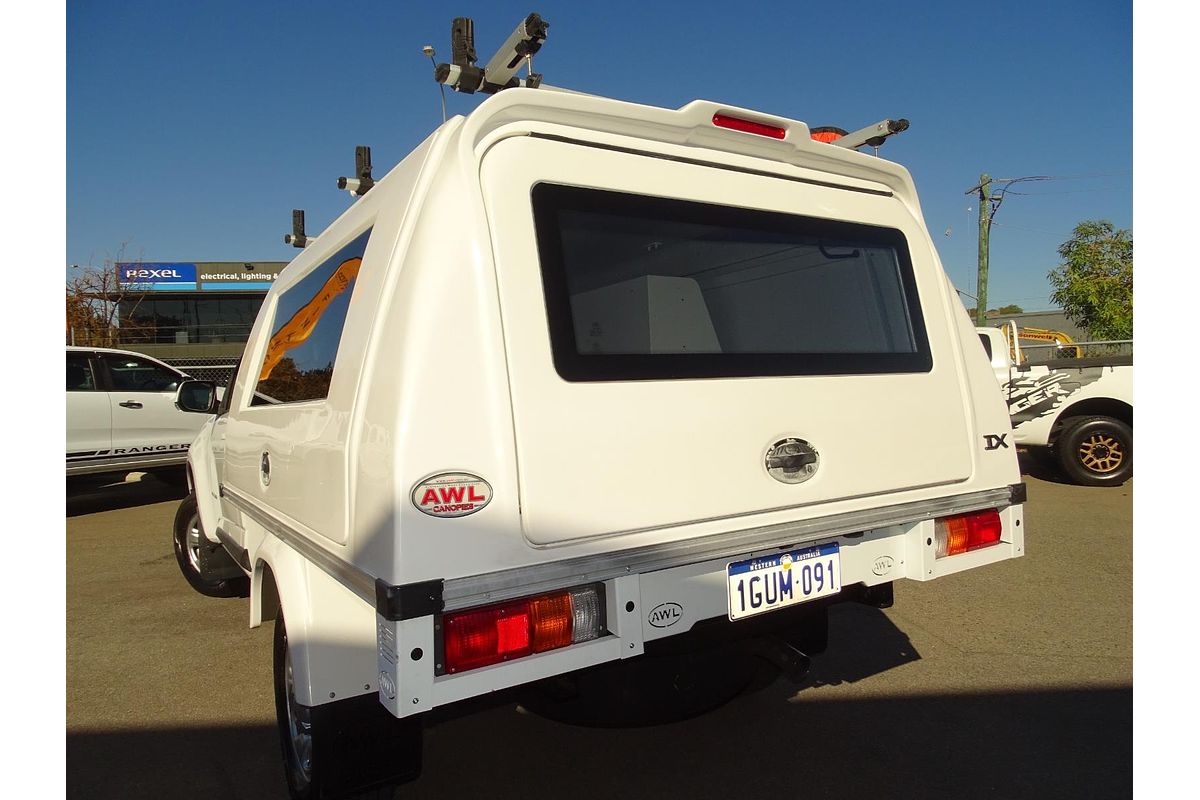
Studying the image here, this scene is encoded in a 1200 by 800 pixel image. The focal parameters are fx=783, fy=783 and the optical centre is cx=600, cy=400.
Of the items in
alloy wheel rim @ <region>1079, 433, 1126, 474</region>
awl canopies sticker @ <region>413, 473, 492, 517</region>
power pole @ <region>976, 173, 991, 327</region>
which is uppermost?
power pole @ <region>976, 173, 991, 327</region>

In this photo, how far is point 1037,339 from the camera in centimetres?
1903

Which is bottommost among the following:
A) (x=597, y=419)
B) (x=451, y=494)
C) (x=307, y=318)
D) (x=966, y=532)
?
(x=966, y=532)

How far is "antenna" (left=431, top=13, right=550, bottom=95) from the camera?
7.90 feet

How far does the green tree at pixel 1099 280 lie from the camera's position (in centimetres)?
2236

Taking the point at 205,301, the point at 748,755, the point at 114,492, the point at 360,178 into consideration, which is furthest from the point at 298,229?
the point at 205,301

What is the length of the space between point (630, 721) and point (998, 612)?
3020mm

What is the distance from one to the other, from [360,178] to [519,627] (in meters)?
2.26

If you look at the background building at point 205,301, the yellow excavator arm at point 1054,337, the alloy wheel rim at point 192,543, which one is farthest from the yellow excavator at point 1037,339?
the background building at point 205,301

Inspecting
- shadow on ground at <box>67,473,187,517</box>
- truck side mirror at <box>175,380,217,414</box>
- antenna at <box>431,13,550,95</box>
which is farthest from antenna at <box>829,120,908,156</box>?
shadow on ground at <box>67,473,187,517</box>

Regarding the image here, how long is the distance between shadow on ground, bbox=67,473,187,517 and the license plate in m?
9.15

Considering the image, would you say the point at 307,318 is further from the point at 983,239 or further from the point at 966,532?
the point at 983,239

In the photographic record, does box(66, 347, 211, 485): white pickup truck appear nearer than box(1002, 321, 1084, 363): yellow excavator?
Yes

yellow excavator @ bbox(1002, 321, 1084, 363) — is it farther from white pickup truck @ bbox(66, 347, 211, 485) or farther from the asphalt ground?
white pickup truck @ bbox(66, 347, 211, 485)

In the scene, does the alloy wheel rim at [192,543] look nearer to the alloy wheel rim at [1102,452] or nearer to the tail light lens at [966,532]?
the tail light lens at [966,532]
